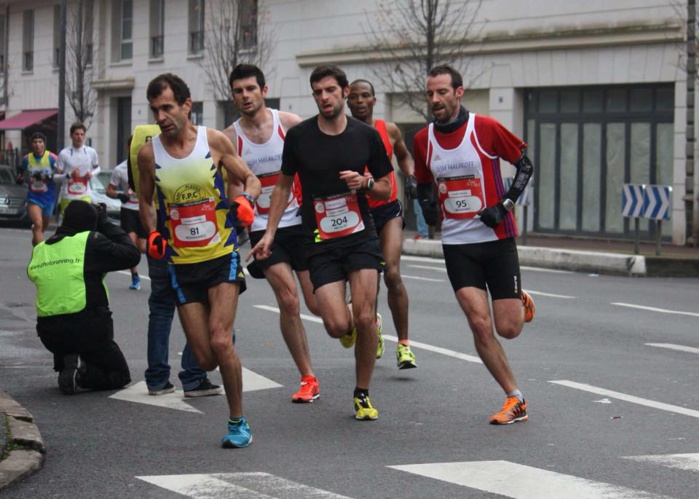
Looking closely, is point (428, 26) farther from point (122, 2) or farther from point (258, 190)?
point (258, 190)

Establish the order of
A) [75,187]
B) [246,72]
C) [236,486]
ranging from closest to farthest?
[236,486] < [246,72] < [75,187]

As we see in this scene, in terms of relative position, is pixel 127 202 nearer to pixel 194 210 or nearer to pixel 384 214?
pixel 384 214

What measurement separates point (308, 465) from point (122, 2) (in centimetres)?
3886

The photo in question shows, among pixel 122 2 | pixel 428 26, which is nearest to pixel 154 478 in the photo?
pixel 428 26

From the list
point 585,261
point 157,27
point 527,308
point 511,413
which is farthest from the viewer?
point 157,27

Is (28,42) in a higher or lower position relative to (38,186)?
higher

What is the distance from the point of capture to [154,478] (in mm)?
6723

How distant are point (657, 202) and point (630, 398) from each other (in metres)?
12.7

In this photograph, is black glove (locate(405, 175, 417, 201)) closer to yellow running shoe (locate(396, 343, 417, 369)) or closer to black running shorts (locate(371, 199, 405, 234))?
black running shorts (locate(371, 199, 405, 234))

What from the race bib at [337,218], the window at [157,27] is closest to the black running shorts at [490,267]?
the race bib at [337,218]

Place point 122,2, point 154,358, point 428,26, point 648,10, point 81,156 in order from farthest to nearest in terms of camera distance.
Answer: point 122,2
point 428,26
point 648,10
point 81,156
point 154,358

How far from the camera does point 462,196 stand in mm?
8406

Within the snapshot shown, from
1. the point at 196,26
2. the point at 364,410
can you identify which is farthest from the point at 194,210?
the point at 196,26

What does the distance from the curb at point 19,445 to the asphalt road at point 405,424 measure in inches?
2.6
